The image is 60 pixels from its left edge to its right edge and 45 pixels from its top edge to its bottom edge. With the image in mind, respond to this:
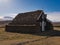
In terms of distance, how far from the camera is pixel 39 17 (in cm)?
3247

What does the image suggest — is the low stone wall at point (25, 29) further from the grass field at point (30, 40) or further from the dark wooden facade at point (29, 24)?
the grass field at point (30, 40)

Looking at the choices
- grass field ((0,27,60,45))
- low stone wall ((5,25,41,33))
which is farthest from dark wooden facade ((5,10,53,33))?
grass field ((0,27,60,45))

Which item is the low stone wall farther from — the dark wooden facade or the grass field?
the grass field

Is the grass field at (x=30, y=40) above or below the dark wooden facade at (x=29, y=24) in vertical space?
below

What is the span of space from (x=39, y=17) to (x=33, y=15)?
8.47ft

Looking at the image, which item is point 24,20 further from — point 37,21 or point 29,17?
point 37,21

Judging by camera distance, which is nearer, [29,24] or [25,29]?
[25,29]

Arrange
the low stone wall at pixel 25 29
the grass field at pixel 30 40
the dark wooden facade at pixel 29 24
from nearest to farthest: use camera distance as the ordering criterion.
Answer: the grass field at pixel 30 40 < the low stone wall at pixel 25 29 < the dark wooden facade at pixel 29 24

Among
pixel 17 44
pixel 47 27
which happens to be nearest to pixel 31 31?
pixel 47 27

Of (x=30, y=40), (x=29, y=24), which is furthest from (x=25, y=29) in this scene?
(x=30, y=40)

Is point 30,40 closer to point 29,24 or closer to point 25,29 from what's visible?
point 25,29

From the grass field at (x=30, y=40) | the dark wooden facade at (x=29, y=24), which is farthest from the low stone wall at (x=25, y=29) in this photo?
the grass field at (x=30, y=40)

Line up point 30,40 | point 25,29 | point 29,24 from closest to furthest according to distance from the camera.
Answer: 1. point 30,40
2. point 25,29
3. point 29,24

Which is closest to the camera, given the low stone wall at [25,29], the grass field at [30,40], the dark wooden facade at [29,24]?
the grass field at [30,40]
